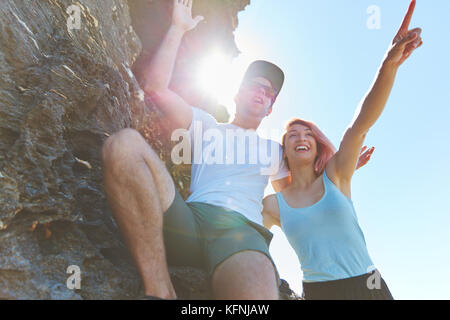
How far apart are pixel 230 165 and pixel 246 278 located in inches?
59.0

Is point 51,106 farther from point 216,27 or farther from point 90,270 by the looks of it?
point 216,27

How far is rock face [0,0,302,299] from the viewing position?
2.53 meters

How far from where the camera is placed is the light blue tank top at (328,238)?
3436 mm

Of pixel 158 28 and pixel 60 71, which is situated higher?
pixel 158 28

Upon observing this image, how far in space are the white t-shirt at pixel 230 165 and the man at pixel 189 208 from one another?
0.01m

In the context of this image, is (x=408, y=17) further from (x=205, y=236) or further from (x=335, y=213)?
(x=205, y=236)

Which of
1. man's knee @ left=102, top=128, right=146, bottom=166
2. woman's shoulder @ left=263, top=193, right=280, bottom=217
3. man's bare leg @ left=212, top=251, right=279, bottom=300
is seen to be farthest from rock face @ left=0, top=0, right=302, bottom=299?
woman's shoulder @ left=263, top=193, right=280, bottom=217

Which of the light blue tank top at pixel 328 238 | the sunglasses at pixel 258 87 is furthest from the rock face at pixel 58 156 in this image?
the sunglasses at pixel 258 87

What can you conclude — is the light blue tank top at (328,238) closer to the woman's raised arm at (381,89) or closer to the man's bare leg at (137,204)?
the woman's raised arm at (381,89)

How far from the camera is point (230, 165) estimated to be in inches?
143

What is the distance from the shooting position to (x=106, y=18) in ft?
17.6
